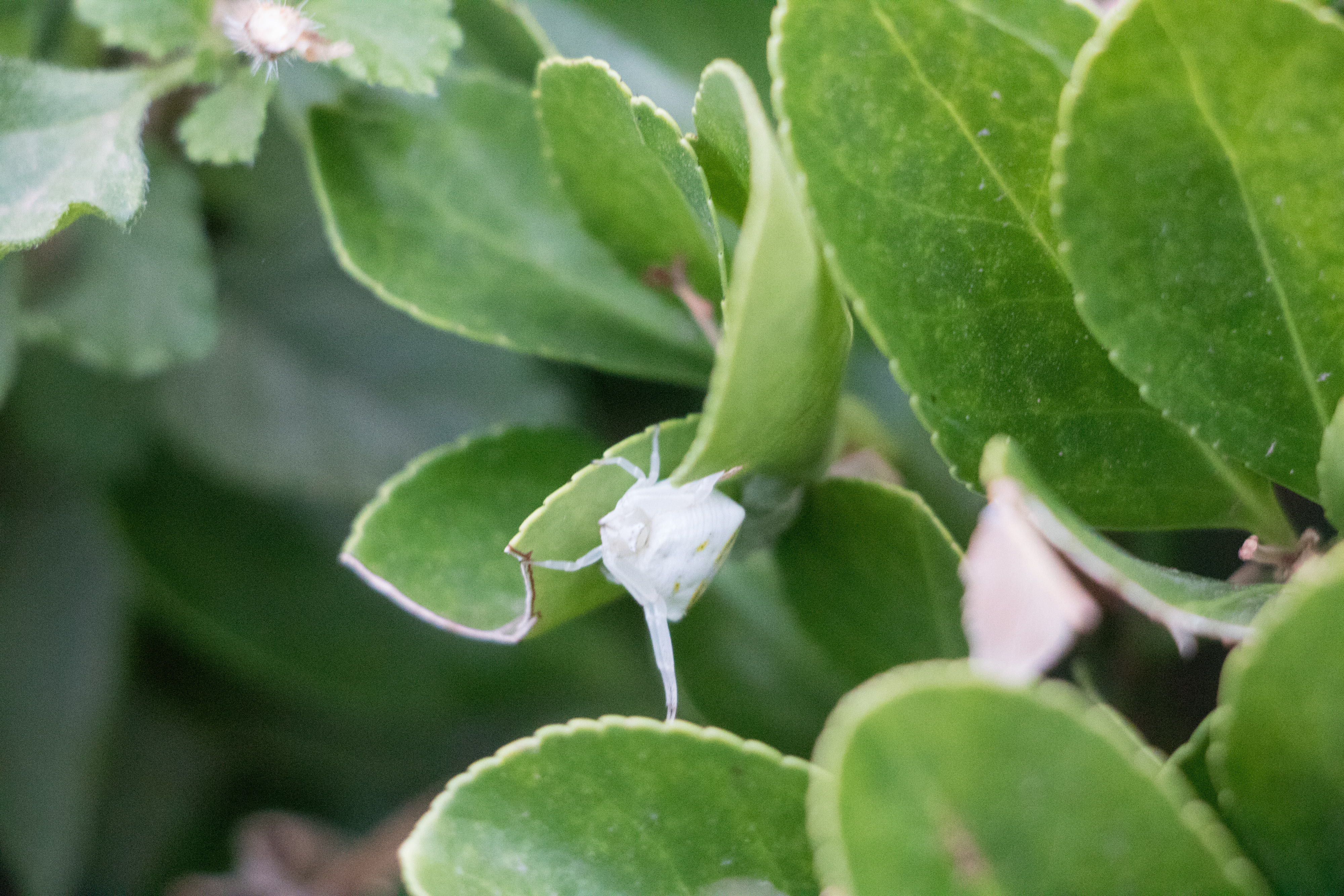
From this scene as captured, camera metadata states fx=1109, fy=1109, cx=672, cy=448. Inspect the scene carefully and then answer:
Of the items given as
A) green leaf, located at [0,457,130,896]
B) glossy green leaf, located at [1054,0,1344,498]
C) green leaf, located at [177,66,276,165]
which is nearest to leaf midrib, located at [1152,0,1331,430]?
glossy green leaf, located at [1054,0,1344,498]

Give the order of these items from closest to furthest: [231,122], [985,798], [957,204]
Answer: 1. [985,798]
2. [957,204]
3. [231,122]

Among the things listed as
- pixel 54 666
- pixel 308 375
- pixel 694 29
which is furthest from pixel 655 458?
pixel 54 666

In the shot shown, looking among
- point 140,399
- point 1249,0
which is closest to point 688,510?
point 1249,0

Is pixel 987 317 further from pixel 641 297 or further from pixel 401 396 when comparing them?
pixel 401 396

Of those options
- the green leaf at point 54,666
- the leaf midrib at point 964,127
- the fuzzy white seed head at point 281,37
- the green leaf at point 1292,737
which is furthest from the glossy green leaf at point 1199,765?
the green leaf at point 54,666

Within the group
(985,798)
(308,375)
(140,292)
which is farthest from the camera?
(308,375)

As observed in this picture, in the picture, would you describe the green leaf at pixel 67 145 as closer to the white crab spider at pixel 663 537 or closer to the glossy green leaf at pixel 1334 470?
the white crab spider at pixel 663 537

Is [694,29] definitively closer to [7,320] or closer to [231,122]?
[231,122]
